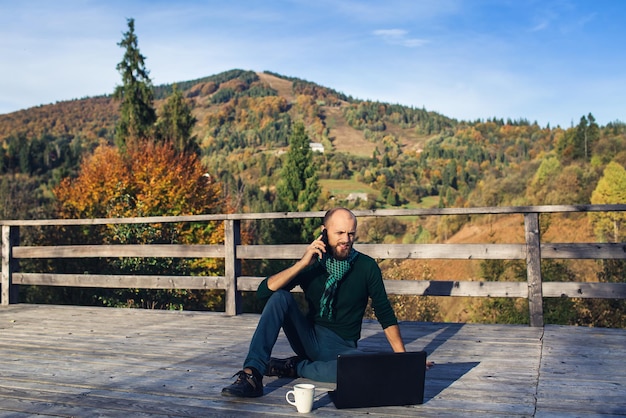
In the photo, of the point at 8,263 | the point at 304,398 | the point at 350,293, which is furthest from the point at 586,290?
the point at 8,263

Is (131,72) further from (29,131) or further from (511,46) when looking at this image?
(29,131)

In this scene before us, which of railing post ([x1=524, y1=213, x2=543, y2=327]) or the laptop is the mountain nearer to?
railing post ([x1=524, y1=213, x2=543, y2=327])

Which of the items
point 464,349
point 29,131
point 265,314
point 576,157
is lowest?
point 464,349

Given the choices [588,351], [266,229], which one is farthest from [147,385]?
[266,229]

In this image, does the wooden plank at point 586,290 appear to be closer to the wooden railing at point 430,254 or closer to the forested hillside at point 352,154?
the wooden railing at point 430,254

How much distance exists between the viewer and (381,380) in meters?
3.08

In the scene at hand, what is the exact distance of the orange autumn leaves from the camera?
30969 mm

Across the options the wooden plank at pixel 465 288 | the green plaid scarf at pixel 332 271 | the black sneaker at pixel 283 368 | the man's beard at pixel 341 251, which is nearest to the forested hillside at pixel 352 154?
the wooden plank at pixel 465 288

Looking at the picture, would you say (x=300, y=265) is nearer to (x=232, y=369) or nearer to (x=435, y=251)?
(x=232, y=369)

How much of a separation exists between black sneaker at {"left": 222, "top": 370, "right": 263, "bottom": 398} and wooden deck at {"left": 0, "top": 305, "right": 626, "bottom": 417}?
0.15 ft

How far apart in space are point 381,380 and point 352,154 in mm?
113316

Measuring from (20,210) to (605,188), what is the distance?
50.8 meters

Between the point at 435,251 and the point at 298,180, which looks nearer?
the point at 435,251

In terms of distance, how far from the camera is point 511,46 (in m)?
82.9
